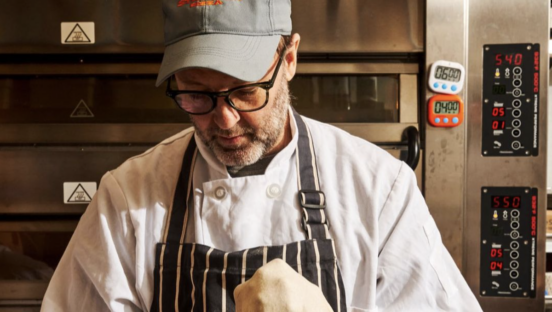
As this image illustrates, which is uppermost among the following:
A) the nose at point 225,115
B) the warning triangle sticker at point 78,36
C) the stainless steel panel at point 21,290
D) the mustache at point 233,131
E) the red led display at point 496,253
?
the warning triangle sticker at point 78,36

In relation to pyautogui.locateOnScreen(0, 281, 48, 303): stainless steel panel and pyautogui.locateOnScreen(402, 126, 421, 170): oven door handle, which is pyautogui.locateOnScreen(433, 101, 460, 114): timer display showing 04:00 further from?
pyautogui.locateOnScreen(0, 281, 48, 303): stainless steel panel

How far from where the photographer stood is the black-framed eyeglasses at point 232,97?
3.35 feet

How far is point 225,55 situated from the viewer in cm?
98

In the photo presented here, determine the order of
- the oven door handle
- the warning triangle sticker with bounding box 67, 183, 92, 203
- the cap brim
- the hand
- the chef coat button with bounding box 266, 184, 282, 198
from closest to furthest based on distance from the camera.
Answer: the hand
the cap brim
the chef coat button with bounding box 266, 184, 282, 198
the oven door handle
the warning triangle sticker with bounding box 67, 183, 92, 203

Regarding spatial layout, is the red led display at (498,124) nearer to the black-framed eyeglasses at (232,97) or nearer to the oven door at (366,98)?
the oven door at (366,98)

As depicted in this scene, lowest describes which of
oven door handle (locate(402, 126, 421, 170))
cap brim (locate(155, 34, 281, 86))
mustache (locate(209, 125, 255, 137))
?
oven door handle (locate(402, 126, 421, 170))

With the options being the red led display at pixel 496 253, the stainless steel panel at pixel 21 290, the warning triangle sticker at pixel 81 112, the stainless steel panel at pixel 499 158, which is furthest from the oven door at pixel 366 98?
the stainless steel panel at pixel 21 290

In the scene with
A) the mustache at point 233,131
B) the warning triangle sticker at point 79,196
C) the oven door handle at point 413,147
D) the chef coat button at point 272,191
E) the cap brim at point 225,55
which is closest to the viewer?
the cap brim at point 225,55

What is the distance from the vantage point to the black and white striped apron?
1.11m

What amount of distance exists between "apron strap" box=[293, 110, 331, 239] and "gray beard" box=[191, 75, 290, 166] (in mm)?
120

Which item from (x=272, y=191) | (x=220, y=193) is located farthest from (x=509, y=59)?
(x=220, y=193)

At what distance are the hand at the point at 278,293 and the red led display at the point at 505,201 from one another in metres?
1.16

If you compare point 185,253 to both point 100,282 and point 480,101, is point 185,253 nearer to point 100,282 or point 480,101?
point 100,282

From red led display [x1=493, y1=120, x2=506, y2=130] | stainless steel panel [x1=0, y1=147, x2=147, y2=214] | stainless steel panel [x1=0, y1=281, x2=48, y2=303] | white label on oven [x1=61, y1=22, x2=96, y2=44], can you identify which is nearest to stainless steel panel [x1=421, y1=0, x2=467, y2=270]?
red led display [x1=493, y1=120, x2=506, y2=130]
